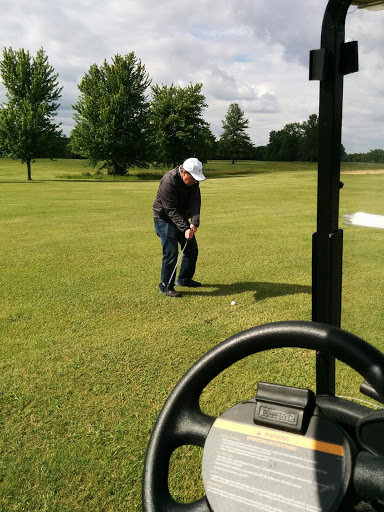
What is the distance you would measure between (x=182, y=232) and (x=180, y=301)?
1036mm

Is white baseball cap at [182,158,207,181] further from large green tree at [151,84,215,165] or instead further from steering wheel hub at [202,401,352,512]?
large green tree at [151,84,215,165]

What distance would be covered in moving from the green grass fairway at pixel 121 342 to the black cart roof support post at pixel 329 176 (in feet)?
0.34

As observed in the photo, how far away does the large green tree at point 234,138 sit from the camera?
339 feet

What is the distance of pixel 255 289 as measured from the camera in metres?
6.73

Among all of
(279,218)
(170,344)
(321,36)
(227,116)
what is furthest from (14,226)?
(227,116)

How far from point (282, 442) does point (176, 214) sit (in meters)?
5.38

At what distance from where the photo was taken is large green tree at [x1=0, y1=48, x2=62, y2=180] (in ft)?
163

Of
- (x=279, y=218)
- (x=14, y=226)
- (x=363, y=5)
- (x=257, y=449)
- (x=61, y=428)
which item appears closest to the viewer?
(x=257, y=449)

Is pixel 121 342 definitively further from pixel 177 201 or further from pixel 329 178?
pixel 329 178

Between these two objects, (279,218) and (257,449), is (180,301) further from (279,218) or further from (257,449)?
(279,218)

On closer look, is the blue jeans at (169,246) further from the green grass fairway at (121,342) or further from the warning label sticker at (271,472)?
the warning label sticker at (271,472)

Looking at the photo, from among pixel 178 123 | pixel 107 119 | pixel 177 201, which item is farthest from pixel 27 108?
pixel 177 201

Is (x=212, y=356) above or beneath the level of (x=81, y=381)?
above

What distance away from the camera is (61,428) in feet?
10.7
